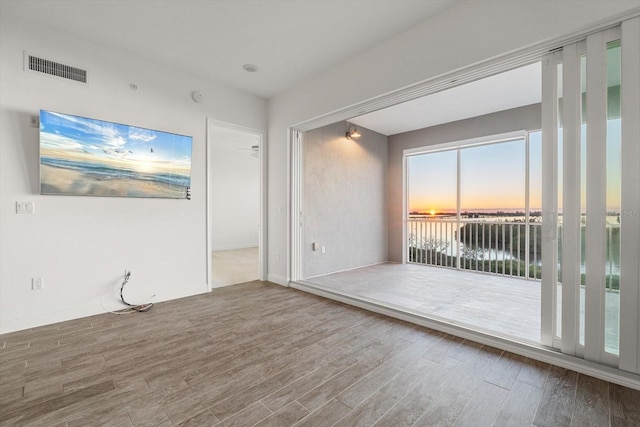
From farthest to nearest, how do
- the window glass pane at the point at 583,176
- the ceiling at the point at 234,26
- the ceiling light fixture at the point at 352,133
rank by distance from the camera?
the ceiling light fixture at the point at 352,133, the ceiling at the point at 234,26, the window glass pane at the point at 583,176

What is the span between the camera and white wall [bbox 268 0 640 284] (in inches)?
78.0

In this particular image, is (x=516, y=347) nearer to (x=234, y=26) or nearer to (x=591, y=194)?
(x=591, y=194)

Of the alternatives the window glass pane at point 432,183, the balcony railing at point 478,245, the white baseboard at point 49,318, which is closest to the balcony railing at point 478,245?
the balcony railing at point 478,245

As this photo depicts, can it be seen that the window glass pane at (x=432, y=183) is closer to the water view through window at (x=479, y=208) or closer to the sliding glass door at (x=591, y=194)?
the water view through window at (x=479, y=208)

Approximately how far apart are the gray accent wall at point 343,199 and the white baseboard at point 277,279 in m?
0.40

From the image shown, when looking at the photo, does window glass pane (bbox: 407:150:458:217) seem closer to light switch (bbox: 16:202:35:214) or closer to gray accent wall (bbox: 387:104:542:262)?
gray accent wall (bbox: 387:104:542:262)

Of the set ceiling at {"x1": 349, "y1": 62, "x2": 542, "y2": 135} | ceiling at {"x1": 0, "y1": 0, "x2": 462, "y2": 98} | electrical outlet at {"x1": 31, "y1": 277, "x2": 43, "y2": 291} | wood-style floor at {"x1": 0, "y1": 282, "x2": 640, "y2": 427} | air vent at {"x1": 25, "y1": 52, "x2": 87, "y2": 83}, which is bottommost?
wood-style floor at {"x1": 0, "y1": 282, "x2": 640, "y2": 427}

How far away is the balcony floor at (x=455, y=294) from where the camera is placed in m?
2.73

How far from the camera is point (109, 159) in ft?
9.95

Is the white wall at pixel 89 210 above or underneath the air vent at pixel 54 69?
underneath

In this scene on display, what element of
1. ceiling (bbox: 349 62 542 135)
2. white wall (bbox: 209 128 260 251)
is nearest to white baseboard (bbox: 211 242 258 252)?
white wall (bbox: 209 128 260 251)

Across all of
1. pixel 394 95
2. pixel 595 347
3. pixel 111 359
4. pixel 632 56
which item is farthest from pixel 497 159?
pixel 111 359

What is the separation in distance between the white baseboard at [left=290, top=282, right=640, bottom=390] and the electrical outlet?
306 centimetres

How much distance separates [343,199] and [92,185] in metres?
3.62
